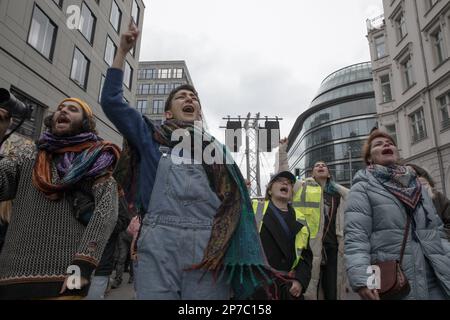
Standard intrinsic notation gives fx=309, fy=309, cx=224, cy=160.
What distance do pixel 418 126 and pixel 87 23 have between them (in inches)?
776

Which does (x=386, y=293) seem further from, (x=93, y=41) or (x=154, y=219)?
(x=93, y=41)

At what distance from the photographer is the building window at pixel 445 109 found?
1574 cm

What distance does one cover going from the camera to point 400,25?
20.9 m

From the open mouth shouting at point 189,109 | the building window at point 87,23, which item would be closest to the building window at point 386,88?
the building window at point 87,23

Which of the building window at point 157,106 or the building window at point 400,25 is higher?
the building window at point 157,106

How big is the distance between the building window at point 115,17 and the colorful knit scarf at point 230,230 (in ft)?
65.6

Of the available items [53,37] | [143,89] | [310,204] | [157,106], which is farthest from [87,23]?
[143,89]

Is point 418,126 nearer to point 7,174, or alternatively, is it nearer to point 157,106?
point 7,174

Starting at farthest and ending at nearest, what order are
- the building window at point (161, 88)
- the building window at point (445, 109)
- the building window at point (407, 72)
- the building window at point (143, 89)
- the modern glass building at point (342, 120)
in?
the building window at point (143, 89) < the building window at point (161, 88) < the modern glass building at point (342, 120) < the building window at point (407, 72) < the building window at point (445, 109)

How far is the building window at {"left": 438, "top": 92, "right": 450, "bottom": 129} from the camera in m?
15.7

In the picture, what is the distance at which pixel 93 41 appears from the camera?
55.0 ft

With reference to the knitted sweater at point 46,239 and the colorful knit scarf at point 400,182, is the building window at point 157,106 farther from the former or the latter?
the knitted sweater at point 46,239

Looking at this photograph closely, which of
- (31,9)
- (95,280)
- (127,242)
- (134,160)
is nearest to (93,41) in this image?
(31,9)
